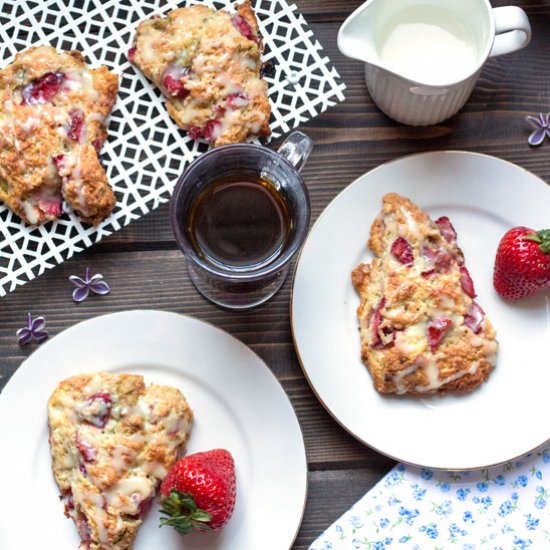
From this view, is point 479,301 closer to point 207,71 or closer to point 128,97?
point 207,71

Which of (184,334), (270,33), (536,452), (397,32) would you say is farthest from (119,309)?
(536,452)

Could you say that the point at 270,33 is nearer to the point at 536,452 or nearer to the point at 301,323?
the point at 301,323

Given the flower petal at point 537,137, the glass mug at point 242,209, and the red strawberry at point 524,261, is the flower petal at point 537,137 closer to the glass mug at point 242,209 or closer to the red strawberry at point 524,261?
the red strawberry at point 524,261

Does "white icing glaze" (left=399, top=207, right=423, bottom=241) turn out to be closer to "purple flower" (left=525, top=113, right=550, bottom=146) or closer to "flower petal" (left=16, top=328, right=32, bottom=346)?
"purple flower" (left=525, top=113, right=550, bottom=146)

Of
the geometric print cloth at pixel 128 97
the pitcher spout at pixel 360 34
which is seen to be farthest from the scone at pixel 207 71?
the pitcher spout at pixel 360 34

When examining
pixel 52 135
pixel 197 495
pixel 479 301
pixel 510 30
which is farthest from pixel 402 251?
pixel 52 135
